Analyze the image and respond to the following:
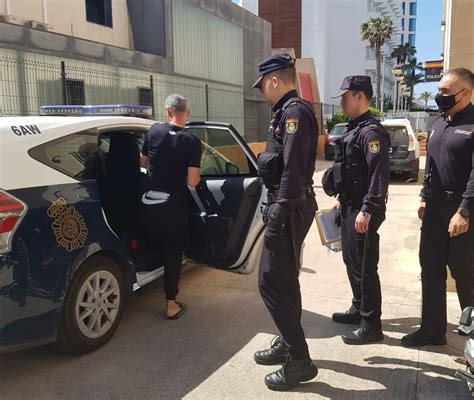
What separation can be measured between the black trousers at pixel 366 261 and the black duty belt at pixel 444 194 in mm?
346

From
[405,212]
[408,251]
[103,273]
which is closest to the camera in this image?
[103,273]

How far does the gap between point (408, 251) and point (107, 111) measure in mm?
4049

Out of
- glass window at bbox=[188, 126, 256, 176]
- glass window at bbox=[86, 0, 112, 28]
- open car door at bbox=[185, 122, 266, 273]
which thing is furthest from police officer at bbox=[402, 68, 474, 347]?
glass window at bbox=[86, 0, 112, 28]

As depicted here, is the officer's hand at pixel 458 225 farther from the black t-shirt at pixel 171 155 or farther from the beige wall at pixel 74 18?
the beige wall at pixel 74 18

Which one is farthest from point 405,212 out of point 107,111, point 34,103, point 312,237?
point 34,103

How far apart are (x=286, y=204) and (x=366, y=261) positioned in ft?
3.62

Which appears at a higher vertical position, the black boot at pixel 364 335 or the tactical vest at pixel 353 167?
the tactical vest at pixel 353 167

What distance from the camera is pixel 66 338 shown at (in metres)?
3.27

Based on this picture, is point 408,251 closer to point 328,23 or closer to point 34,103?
point 34,103

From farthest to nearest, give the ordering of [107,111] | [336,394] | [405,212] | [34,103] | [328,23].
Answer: [328,23] → [34,103] → [405,212] → [107,111] → [336,394]

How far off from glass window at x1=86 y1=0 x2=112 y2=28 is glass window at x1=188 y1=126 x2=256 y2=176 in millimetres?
11737

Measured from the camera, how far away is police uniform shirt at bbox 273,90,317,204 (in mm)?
2797

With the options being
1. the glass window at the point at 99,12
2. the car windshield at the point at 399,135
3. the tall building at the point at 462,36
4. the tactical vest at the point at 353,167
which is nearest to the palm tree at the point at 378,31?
the glass window at the point at 99,12

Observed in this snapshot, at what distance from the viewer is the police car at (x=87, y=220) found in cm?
287
